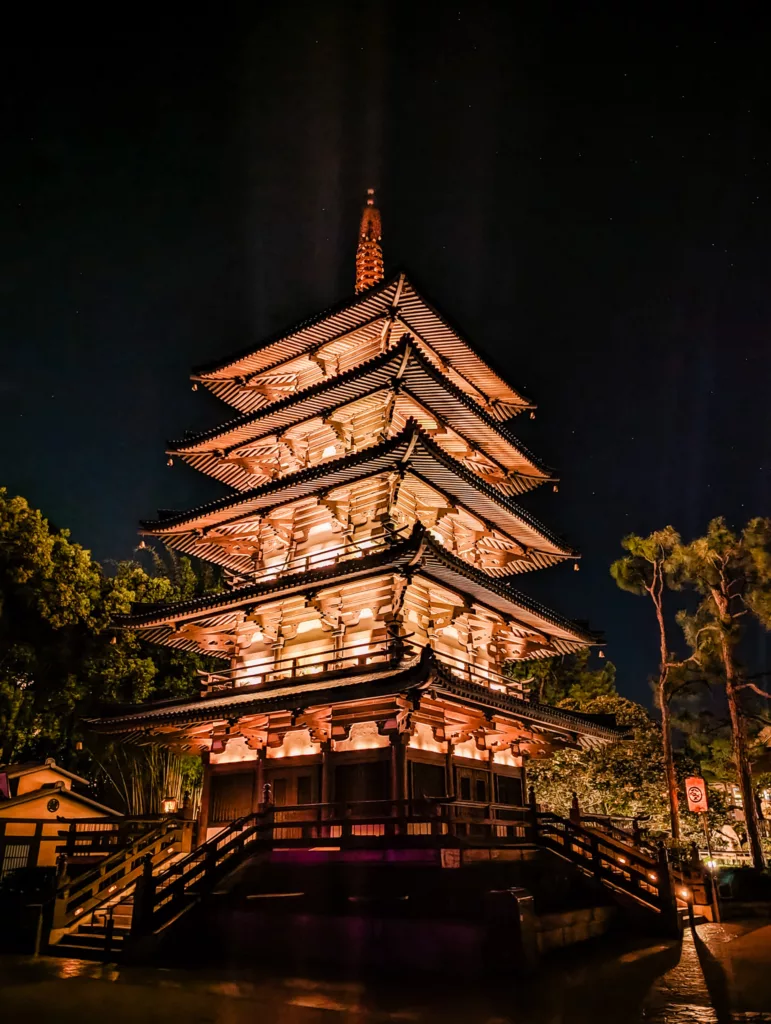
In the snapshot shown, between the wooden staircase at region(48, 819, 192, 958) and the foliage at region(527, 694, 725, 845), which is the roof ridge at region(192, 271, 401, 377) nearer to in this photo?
the wooden staircase at region(48, 819, 192, 958)

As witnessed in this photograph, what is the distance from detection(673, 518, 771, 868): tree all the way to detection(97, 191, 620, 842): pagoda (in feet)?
37.6

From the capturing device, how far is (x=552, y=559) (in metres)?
23.8

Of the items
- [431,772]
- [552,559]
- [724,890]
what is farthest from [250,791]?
[724,890]

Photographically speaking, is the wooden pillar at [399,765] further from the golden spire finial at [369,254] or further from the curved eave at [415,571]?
the golden spire finial at [369,254]

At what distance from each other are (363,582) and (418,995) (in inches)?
403

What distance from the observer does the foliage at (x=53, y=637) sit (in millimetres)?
24625

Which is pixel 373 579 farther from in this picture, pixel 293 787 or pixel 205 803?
pixel 205 803

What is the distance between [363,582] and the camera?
1859 cm

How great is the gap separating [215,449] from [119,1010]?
683 inches

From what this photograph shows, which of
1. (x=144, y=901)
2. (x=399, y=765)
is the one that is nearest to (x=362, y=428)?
(x=399, y=765)

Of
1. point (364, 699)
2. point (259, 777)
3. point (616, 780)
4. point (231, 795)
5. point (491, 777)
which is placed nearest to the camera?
point (364, 699)

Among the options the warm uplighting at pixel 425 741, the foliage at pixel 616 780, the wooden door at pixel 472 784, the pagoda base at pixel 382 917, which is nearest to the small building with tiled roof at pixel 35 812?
the pagoda base at pixel 382 917

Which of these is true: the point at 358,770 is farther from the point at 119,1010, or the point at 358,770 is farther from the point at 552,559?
the point at 552,559

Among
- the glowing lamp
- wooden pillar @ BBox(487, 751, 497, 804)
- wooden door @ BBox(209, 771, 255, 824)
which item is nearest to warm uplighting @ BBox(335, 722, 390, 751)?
wooden door @ BBox(209, 771, 255, 824)
